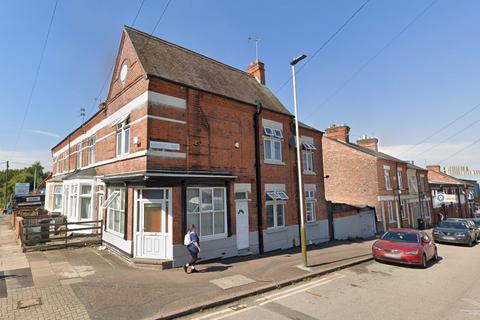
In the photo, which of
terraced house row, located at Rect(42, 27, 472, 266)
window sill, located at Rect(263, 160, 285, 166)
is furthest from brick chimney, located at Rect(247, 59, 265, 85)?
window sill, located at Rect(263, 160, 285, 166)

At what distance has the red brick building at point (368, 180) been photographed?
24750mm

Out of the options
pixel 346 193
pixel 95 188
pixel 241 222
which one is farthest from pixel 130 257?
pixel 346 193

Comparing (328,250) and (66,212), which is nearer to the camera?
(328,250)

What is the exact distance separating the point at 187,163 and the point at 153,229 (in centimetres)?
296

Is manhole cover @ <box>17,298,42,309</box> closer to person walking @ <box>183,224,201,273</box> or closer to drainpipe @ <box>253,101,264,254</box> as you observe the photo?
person walking @ <box>183,224,201,273</box>

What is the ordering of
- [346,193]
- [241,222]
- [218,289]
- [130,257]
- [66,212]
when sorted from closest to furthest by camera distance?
1. [218,289]
2. [130,257]
3. [241,222]
4. [66,212]
5. [346,193]

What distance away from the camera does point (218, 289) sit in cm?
799

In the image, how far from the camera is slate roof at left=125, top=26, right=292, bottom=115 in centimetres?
1230

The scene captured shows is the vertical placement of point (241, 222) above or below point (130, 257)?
above

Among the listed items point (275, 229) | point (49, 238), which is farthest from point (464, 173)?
point (49, 238)

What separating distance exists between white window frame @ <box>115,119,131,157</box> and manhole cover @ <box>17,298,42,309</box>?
655 centimetres

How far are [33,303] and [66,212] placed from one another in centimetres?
1509

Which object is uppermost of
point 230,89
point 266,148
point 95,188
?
point 230,89

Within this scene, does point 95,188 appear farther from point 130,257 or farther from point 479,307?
point 479,307
